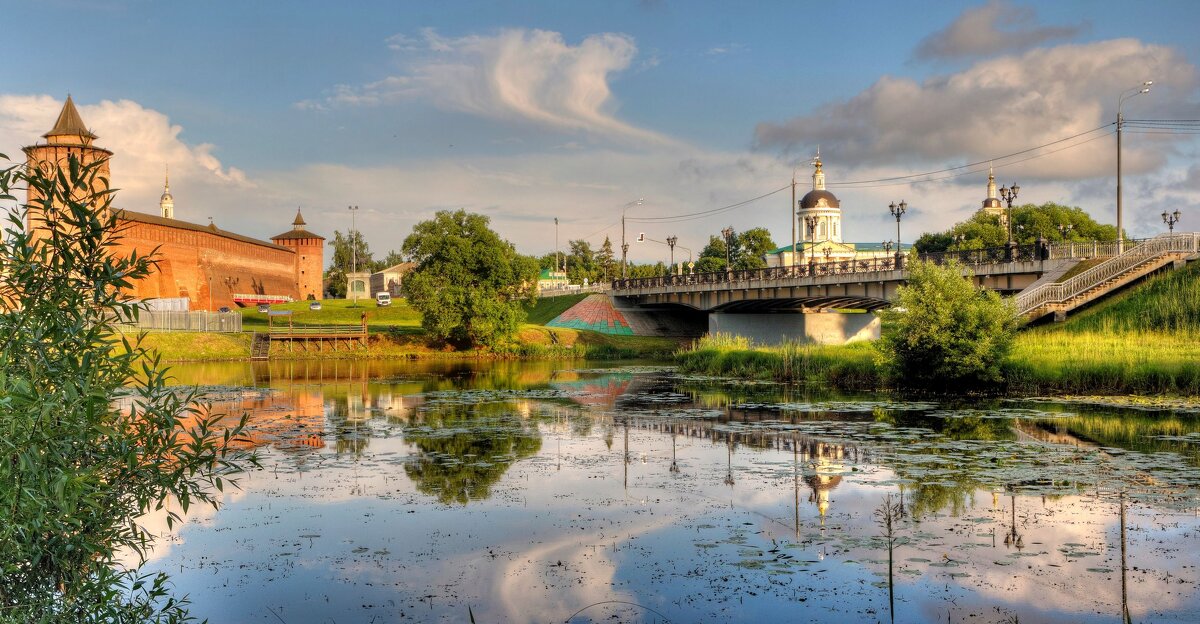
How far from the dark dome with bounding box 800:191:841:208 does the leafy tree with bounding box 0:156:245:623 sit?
172 metres

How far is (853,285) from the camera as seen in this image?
2245 inches

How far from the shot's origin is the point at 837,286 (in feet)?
191

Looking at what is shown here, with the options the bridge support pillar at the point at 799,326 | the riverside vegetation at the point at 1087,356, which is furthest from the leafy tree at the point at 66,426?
the bridge support pillar at the point at 799,326

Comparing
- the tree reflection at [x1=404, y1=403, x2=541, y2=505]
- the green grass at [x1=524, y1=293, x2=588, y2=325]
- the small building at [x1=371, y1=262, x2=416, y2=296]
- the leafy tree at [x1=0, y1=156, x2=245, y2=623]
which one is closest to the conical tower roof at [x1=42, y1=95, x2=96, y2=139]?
the green grass at [x1=524, y1=293, x2=588, y2=325]

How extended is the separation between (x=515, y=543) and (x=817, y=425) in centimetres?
1435

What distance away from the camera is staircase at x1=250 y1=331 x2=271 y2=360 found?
2576 inches

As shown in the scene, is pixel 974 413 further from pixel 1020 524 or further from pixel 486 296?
pixel 486 296

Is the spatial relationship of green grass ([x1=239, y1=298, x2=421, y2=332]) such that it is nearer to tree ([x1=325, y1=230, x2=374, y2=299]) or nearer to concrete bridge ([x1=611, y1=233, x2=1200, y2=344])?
concrete bridge ([x1=611, y1=233, x2=1200, y2=344])

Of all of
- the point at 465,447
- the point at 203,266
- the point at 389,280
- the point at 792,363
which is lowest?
the point at 465,447

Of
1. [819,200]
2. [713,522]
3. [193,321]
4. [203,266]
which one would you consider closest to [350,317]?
[193,321]

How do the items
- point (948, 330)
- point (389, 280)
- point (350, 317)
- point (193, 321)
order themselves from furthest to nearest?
1. point (389, 280)
2. point (350, 317)
3. point (193, 321)
4. point (948, 330)

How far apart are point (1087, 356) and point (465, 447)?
76.0ft

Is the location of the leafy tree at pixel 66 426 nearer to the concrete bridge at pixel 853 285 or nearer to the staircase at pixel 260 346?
the concrete bridge at pixel 853 285

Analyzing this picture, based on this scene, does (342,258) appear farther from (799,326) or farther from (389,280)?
(799,326)
